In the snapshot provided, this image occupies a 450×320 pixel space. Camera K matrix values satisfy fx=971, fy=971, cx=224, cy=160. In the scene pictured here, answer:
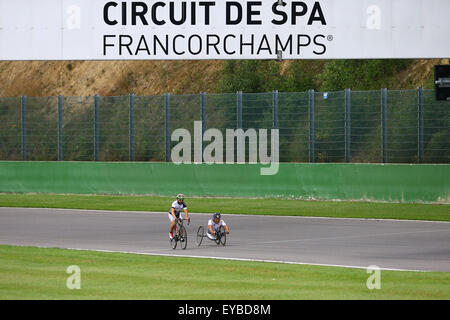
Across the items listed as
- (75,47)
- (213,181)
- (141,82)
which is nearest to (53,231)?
(75,47)

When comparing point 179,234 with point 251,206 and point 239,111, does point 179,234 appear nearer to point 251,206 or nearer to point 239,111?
point 251,206

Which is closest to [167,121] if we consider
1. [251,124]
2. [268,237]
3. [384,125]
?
[251,124]

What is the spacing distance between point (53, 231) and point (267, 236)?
6.06 meters

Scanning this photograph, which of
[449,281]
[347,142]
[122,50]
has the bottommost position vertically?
[449,281]

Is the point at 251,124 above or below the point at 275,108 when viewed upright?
below

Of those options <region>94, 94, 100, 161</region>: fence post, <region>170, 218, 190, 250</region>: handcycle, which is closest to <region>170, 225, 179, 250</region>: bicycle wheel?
<region>170, 218, 190, 250</region>: handcycle

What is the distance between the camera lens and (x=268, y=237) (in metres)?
24.6

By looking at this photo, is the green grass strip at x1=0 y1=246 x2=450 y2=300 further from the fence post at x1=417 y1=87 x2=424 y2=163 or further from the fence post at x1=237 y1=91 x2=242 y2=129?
the fence post at x1=237 y1=91 x2=242 y2=129

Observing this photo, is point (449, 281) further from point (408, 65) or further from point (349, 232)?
point (408, 65)

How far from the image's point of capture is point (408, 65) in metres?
53.0

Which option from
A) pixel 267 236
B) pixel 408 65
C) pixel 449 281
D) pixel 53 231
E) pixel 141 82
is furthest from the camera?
pixel 141 82

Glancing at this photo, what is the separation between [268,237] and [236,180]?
1384 centimetres

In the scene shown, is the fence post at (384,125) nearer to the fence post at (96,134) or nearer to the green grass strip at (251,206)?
the green grass strip at (251,206)

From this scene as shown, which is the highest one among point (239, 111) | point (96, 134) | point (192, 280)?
point (239, 111)
